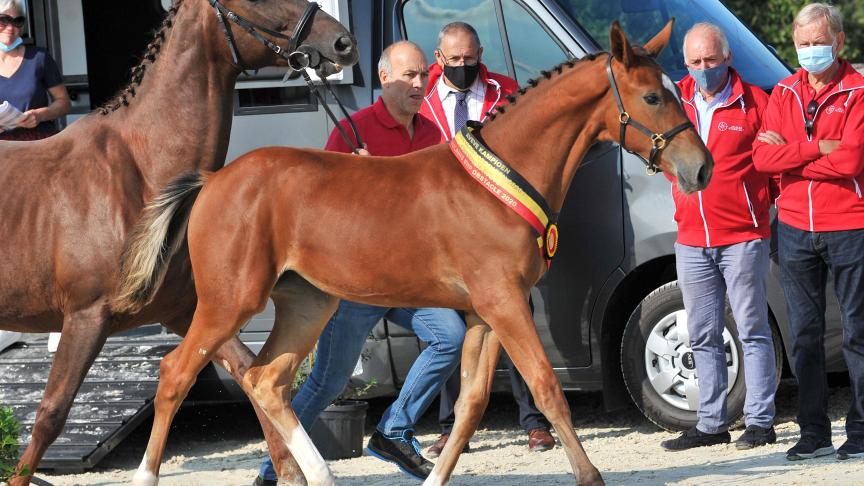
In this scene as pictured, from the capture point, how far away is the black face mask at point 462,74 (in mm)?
6552

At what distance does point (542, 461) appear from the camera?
6738 mm

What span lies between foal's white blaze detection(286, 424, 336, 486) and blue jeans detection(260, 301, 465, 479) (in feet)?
1.61

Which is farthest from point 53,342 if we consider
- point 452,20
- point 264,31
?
point 452,20

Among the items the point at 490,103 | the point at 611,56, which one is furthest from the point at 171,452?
the point at 611,56

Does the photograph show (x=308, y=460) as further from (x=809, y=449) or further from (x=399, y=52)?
(x=809, y=449)

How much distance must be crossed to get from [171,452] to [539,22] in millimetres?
3124

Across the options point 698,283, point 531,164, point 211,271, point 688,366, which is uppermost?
point 531,164

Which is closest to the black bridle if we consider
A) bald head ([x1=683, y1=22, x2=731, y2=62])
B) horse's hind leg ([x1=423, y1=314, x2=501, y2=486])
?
horse's hind leg ([x1=423, y1=314, x2=501, y2=486])

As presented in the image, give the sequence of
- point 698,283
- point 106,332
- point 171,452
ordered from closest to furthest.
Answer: point 106,332 < point 698,283 < point 171,452

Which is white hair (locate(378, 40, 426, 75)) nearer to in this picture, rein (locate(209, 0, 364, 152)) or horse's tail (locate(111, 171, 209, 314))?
rein (locate(209, 0, 364, 152))

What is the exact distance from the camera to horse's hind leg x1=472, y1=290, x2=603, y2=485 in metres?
4.98

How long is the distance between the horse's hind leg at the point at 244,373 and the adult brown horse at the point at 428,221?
377 millimetres

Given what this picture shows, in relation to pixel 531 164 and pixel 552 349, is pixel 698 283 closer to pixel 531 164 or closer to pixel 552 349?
pixel 552 349

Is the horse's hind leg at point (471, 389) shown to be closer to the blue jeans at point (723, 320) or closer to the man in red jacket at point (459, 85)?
the man in red jacket at point (459, 85)
